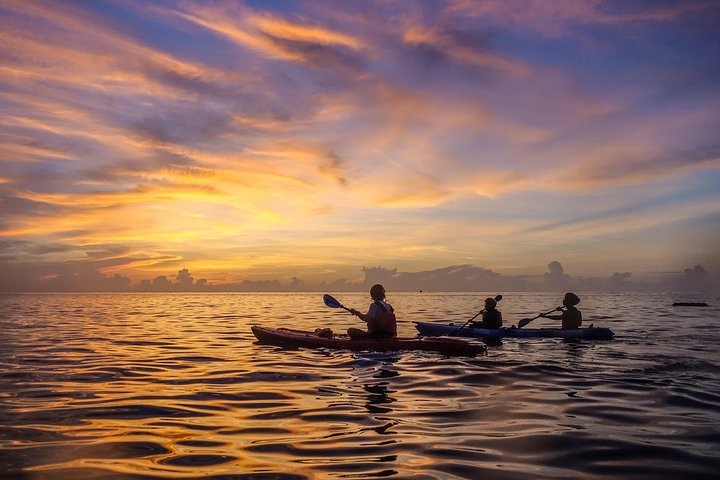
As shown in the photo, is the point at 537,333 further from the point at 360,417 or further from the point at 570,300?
the point at 360,417

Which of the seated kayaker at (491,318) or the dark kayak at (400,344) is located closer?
the dark kayak at (400,344)

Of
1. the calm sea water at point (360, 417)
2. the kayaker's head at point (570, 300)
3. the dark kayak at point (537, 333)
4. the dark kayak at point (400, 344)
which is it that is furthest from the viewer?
the kayaker's head at point (570, 300)

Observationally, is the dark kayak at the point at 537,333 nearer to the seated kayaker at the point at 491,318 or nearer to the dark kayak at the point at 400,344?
the seated kayaker at the point at 491,318

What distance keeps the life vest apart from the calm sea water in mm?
971

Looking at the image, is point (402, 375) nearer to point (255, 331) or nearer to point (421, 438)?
point (421, 438)

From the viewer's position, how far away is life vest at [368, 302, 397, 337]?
1458 centimetres

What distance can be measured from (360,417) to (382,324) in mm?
7516

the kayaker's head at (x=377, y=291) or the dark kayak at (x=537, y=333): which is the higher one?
the kayaker's head at (x=377, y=291)

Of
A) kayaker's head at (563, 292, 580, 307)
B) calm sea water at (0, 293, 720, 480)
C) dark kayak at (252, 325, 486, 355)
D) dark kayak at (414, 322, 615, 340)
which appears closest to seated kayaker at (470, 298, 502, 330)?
dark kayak at (414, 322, 615, 340)

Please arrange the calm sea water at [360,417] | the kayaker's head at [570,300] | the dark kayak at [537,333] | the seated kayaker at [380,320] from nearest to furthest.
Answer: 1. the calm sea water at [360,417]
2. the seated kayaker at [380,320]
3. the dark kayak at [537,333]
4. the kayaker's head at [570,300]

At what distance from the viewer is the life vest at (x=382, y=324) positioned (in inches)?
574

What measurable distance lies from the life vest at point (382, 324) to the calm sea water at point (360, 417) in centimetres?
97

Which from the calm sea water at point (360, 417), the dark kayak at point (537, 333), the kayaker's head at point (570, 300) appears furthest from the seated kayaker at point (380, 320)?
the kayaker's head at point (570, 300)

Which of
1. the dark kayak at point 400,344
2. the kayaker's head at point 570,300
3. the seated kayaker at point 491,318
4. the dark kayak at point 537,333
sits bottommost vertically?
the dark kayak at point 537,333
